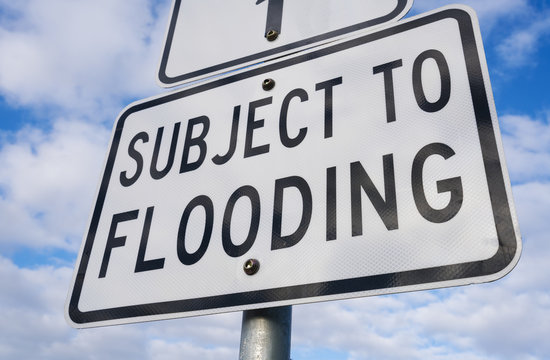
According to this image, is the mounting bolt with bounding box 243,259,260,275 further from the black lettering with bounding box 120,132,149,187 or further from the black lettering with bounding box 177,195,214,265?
the black lettering with bounding box 120,132,149,187

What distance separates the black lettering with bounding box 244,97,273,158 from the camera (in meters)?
1.07

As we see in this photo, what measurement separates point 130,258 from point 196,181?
26 centimetres

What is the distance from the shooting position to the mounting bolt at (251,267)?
90 centimetres

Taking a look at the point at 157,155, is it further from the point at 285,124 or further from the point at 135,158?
the point at 285,124

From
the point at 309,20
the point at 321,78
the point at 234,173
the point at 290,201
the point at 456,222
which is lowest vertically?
the point at 456,222

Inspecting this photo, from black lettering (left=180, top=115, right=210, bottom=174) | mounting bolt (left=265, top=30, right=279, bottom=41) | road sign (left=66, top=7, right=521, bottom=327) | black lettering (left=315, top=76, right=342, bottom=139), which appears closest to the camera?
road sign (left=66, top=7, right=521, bottom=327)

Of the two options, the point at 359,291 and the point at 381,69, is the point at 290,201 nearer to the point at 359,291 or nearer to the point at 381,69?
the point at 359,291

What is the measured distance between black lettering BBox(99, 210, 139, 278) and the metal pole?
0.42 meters

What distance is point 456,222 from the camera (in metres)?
0.79

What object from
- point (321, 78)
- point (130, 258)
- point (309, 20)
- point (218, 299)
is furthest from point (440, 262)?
point (309, 20)

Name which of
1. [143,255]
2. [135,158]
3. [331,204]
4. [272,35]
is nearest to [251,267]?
[331,204]

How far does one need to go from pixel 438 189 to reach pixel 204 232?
21.1 inches

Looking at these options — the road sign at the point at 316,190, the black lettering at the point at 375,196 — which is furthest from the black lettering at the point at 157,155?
the black lettering at the point at 375,196

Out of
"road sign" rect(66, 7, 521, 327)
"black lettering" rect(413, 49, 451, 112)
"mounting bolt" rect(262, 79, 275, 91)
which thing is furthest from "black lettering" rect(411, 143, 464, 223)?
"mounting bolt" rect(262, 79, 275, 91)
